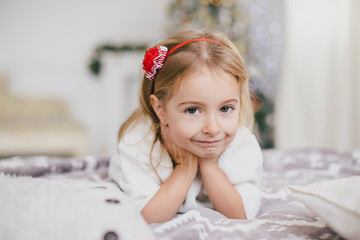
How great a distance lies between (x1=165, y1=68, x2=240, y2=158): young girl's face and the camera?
0.74 metres

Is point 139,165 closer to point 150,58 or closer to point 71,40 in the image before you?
point 150,58

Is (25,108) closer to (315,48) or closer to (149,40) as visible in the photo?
(149,40)

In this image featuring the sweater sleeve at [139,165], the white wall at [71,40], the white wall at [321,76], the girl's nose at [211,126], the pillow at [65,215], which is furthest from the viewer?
the white wall at [71,40]

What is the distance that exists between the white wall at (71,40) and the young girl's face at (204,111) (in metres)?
3.04

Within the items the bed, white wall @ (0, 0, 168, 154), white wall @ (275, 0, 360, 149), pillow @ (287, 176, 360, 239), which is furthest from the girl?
white wall @ (0, 0, 168, 154)

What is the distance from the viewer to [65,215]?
1.83 ft

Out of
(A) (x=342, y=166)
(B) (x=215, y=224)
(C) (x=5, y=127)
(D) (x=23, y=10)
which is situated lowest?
(C) (x=5, y=127)

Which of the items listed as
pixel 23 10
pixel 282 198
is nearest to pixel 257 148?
pixel 282 198

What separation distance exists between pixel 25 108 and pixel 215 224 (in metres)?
3.59

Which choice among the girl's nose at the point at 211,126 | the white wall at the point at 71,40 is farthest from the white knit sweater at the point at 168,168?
the white wall at the point at 71,40

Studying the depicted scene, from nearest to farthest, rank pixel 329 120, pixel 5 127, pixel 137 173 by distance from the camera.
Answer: pixel 137 173 → pixel 329 120 → pixel 5 127

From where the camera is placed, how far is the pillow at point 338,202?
1.83ft

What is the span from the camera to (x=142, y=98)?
0.94m

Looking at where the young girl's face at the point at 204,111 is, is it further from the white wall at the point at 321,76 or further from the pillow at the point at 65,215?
the white wall at the point at 321,76
